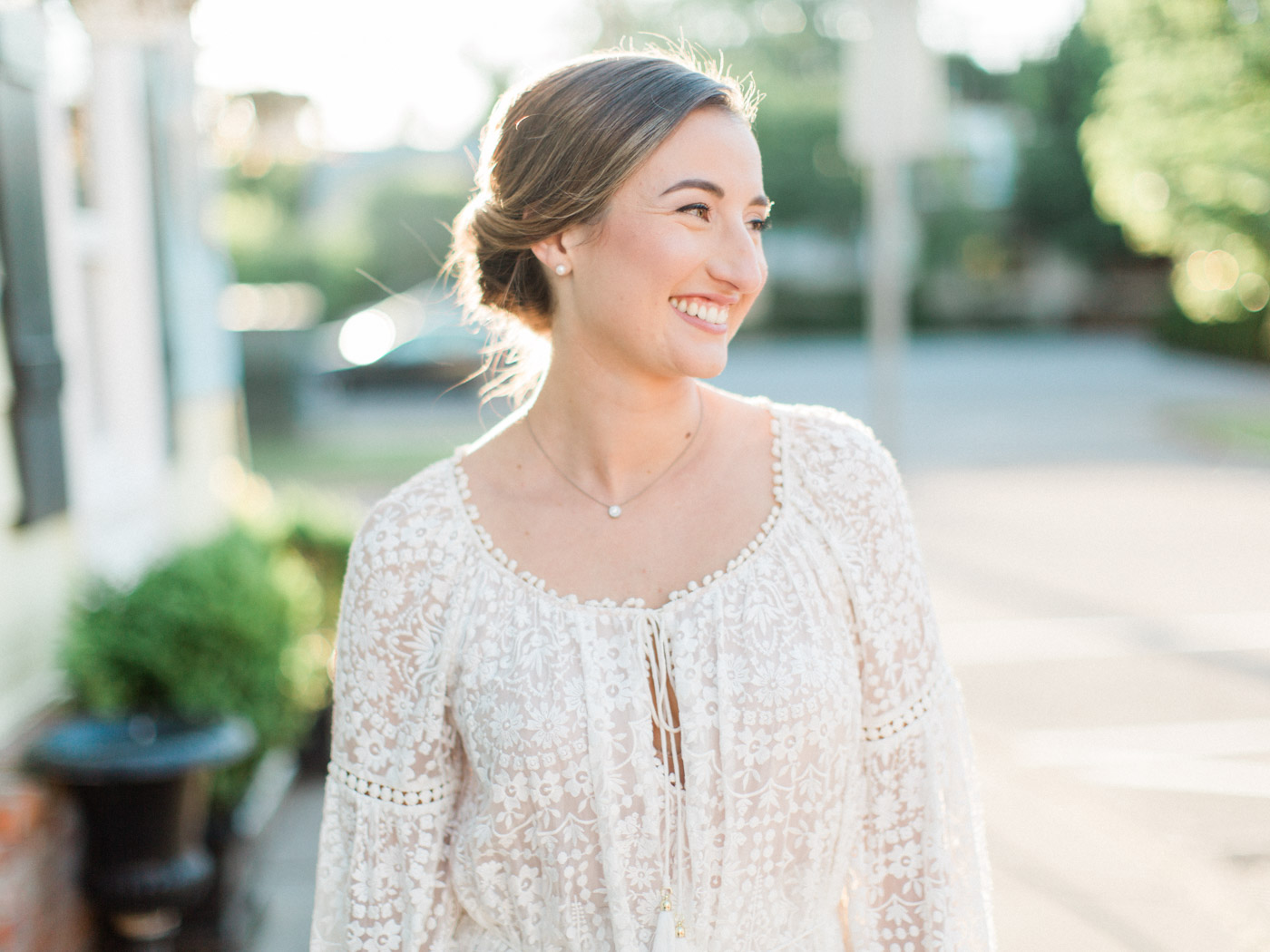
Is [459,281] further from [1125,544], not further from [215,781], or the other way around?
[1125,544]

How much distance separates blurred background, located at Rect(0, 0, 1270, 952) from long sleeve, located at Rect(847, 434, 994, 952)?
37.5 inches

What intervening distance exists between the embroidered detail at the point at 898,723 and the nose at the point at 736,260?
0.71 metres

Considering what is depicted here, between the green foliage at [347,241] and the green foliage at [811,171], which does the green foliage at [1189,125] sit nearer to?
the green foliage at [347,241]

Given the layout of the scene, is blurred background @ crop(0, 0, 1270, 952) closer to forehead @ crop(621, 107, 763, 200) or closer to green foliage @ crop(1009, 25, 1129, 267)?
forehead @ crop(621, 107, 763, 200)

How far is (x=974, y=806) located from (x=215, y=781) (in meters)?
3.13

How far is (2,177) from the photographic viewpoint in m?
3.71

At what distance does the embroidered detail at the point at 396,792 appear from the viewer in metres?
1.98

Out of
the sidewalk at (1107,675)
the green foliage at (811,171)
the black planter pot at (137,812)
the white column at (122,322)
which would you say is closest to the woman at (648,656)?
the black planter pot at (137,812)

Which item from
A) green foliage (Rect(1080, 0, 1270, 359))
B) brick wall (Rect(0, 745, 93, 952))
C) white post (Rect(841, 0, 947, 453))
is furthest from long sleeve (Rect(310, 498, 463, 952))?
green foliage (Rect(1080, 0, 1270, 359))

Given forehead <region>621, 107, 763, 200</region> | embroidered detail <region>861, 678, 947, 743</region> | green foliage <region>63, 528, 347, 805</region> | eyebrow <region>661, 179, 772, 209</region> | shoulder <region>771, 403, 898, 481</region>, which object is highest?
forehead <region>621, 107, 763, 200</region>

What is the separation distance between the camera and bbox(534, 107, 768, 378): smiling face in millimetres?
1891

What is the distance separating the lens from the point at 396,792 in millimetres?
1991

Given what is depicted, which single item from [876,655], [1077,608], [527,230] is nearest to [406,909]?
[876,655]

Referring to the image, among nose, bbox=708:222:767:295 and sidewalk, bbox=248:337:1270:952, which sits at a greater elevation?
nose, bbox=708:222:767:295
